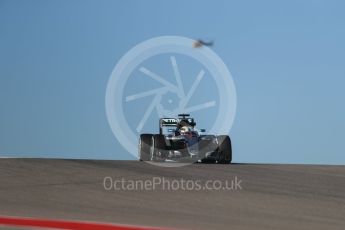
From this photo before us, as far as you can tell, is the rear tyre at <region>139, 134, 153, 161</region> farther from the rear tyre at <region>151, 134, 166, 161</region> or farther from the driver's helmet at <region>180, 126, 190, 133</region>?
the driver's helmet at <region>180, 126, 190, 133</region>

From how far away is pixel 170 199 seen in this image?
10.7 metres

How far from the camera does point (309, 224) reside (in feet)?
29.1

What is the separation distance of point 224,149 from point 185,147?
1217 millimetres

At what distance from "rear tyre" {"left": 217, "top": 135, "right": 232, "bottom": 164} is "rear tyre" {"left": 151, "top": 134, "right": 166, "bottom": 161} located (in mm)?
1759

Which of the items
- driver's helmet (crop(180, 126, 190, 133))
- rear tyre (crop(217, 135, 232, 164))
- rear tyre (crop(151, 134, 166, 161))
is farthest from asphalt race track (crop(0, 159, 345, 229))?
driver's helmet (crop(180, 126, 190, 133))

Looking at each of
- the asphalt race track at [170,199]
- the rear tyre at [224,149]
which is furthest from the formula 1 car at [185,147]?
the asphalt race track at [170,199]

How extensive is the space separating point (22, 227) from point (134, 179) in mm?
5641

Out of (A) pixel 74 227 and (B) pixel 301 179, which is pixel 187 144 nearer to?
(B) pixel 301 179

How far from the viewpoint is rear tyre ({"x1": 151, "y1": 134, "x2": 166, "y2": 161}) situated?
19875mm

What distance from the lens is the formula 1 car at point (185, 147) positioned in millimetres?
19953

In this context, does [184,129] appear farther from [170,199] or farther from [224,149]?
[170,199]

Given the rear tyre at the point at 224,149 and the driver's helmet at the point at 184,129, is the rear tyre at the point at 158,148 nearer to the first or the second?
the driver's helmet at the point at 184,129

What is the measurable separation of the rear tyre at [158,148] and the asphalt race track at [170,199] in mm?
4613

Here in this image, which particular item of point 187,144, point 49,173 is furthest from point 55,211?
point 187,144
